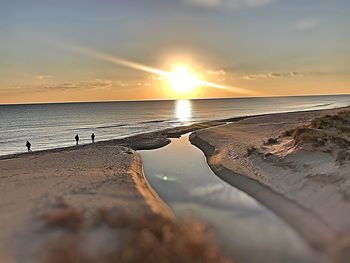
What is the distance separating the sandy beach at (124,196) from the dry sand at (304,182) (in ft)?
0.12

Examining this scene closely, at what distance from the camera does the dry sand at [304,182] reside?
11177mm

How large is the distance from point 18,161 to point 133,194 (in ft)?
52.5

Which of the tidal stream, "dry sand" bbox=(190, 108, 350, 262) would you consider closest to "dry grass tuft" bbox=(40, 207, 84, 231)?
the tidal stream

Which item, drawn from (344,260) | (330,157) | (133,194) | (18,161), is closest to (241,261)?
(344,260)

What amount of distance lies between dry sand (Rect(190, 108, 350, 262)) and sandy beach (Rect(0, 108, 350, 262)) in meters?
0.04

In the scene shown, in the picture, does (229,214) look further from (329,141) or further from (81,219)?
(329,141)

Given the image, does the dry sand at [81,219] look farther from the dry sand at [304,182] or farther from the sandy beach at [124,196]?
the dry sand at [304,182]

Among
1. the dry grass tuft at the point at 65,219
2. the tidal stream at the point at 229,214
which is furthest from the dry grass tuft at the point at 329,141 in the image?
the dry grass tuft at the point at 65,219

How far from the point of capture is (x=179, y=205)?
15078 millimetres

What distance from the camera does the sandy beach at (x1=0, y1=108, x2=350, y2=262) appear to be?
9.28 m

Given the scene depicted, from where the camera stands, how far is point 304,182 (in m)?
15.9

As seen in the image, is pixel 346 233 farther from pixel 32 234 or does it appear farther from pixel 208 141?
pixel 208 141

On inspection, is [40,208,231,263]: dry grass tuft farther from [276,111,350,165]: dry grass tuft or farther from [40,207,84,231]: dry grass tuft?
[276,111,350,165]: dry grass tuft

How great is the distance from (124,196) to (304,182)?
9868 mm
